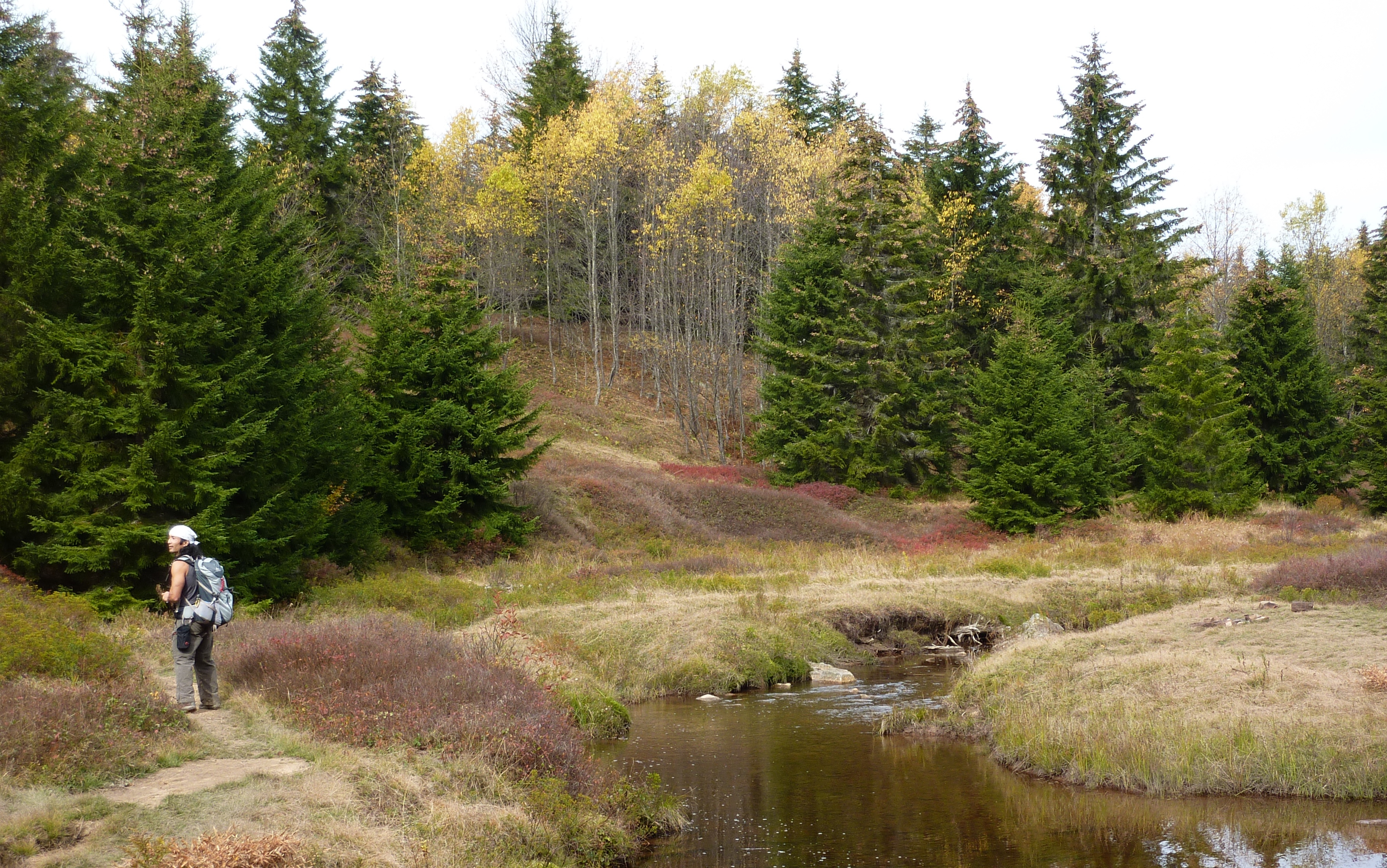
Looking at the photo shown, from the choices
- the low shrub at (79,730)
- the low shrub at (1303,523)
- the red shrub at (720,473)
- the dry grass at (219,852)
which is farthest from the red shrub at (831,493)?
the dry grass at (219,852)

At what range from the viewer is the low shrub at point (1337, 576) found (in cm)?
1802

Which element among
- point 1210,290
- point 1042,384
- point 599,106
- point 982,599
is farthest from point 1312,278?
point 982,599

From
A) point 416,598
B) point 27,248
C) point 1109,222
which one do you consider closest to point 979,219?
point 1109,222

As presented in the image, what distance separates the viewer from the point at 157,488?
16000 millimetres

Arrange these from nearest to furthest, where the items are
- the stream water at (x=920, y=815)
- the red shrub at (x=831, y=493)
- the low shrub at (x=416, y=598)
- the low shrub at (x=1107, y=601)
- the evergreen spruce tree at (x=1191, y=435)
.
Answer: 1. the stream water at (x=920, y=815)
2. the low shrub at (x=416, y=598)
3. the low shrub at (x=1107, y=601)
4. the evergreen spruce tree at (x=1191, y=435)
5. the red shrub at (x=831, y=493)

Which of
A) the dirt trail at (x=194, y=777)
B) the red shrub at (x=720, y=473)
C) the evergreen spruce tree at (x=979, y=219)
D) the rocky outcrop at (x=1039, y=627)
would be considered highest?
the evergreen spruce tree at (x=979, y=219)

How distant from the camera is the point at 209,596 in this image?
32.9ft

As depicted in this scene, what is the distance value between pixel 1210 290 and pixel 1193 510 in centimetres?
3817

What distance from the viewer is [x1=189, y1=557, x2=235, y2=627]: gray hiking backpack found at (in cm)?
991

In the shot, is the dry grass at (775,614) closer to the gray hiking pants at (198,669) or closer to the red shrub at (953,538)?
the red shrub at (953,538)

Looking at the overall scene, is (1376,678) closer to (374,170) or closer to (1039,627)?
(1039,627)

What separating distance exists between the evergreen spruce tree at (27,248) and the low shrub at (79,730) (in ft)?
26.5

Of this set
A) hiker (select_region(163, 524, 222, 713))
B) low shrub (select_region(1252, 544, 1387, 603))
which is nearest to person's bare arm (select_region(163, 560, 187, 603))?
hiker (select_region(163, 524, 222, 713))

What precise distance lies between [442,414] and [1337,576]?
21.2 meters
